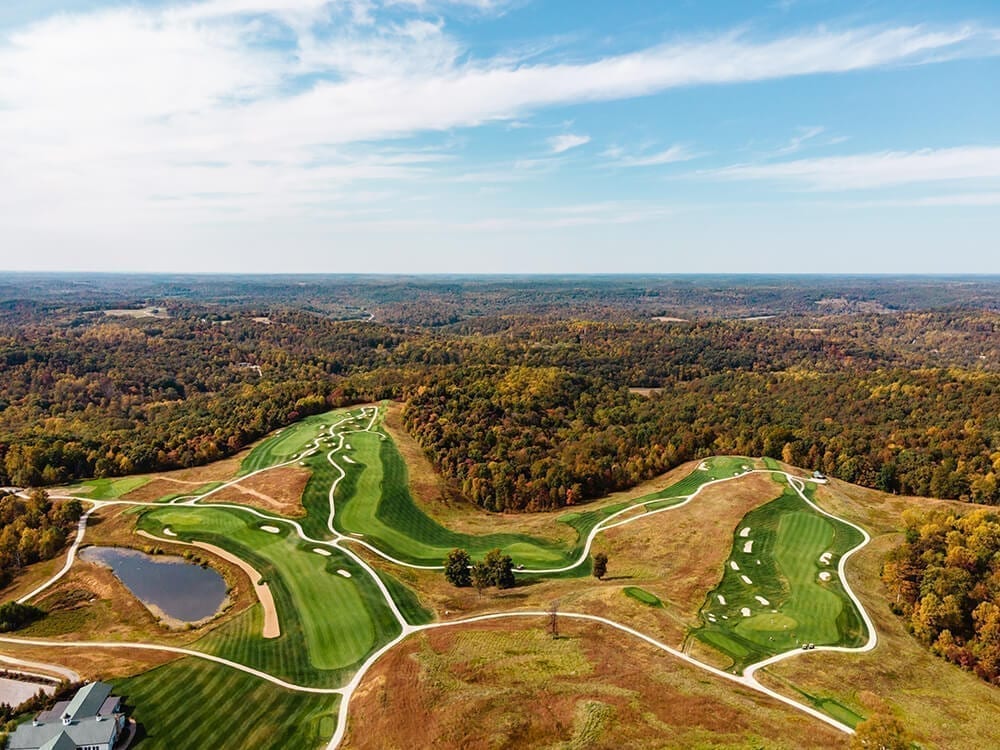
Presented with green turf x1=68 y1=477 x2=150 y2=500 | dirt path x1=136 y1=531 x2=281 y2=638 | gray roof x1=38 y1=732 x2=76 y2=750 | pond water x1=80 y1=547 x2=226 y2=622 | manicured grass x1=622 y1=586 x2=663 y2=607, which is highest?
gray roof x1=38 y1=732 x2=76 y2=750

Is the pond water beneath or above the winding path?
beneath

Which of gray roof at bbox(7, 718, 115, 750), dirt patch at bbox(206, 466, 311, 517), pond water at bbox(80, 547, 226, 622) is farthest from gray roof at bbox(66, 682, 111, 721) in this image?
dirt patch at bbox(206, 466, 311, 517)

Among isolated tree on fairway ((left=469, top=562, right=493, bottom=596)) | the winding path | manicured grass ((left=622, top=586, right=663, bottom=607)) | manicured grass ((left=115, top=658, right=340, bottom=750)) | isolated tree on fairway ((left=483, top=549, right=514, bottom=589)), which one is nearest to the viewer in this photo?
manicured grass ((left=115, top=658, right=340, bottom=750))

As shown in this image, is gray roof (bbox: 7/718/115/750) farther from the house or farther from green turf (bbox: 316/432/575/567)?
green turf (bbox: 316/432/575/567)

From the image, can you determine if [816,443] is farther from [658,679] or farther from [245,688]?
[245,688]

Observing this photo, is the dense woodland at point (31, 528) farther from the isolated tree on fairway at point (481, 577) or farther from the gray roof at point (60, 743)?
the isolated tree on fairway at point (481, 577)

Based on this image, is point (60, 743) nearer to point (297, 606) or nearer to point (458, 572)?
point (297, 606)

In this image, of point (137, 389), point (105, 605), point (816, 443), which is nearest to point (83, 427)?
point (137, 389)
